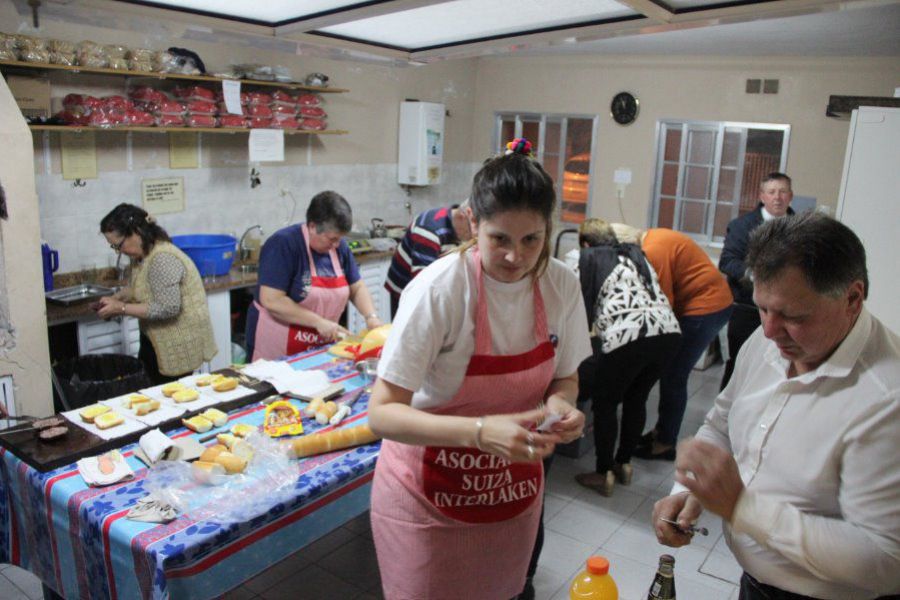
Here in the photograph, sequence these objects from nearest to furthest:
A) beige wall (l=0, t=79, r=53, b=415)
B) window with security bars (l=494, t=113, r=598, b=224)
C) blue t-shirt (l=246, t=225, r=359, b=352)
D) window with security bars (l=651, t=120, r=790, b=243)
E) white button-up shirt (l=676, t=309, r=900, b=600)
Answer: white button-up shirt (l=676, t=309, r=900, b=600)
beige wall (l=0, t=79, r=53, b=415)
blue t-shirt (l=246, t=225, r=359, b=352)
window with security bars (l=651, t=120, r=790, b=243)
window with security bars (l=494, t=113, r=598, b=224)

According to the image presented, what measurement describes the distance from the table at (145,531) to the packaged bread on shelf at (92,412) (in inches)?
10.4

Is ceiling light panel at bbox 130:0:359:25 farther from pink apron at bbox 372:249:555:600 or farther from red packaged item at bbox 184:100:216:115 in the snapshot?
red packaged item at bbox 184:100:216:115

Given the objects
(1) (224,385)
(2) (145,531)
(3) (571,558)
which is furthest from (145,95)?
(3) (571,558)

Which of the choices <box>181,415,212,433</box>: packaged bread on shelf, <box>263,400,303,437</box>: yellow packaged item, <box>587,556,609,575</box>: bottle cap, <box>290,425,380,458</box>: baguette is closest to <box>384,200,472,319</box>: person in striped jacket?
<box>263,400,303,437</box>: yellow packaged item

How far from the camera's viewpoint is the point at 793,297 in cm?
134

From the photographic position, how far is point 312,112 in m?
5.79

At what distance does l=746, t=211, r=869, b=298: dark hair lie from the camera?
131 cm

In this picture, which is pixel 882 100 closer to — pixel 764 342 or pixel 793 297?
pixel 764 342

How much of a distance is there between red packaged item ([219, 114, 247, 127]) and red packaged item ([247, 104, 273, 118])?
0.10 meters

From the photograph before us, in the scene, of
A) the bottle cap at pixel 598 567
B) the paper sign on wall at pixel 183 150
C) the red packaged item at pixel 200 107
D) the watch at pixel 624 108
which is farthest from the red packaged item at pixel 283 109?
the bottle cap at pixel 598 567

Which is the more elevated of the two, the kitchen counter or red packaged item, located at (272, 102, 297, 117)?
red packaged item, located at (272, 102, 297, 117)

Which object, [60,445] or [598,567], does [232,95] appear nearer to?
[60,445]

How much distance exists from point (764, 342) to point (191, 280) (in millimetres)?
3135

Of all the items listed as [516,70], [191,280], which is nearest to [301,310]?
[191,280]
